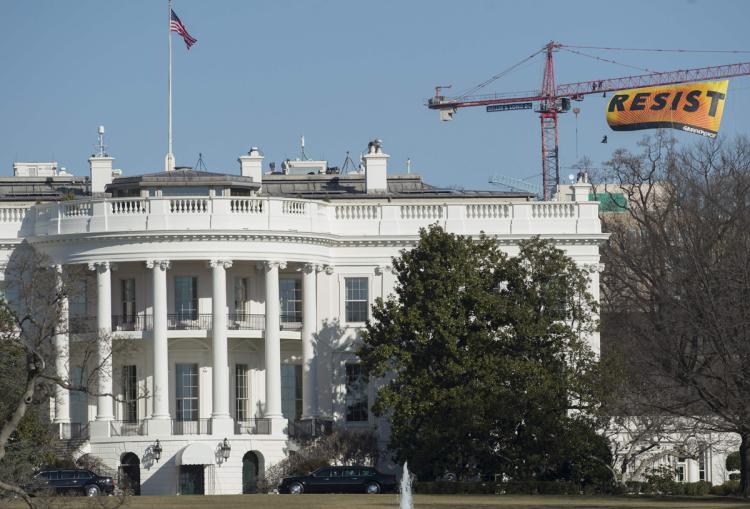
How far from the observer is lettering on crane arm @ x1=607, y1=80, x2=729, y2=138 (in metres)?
160

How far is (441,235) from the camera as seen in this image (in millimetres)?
83688

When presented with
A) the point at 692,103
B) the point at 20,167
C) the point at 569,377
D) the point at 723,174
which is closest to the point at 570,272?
the point at 569,377

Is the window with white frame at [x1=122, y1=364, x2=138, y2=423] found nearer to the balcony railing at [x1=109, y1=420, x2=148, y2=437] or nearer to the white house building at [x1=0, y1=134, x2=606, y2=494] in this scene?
the white house building at [x1=0, y1=134, x2=606, y2=494]

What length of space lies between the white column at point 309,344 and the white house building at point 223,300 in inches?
2.9

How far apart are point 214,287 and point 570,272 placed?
15.4 meters

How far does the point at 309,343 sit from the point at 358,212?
661 centimetres

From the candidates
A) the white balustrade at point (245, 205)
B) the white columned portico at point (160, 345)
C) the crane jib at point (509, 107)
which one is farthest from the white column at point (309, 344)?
the crane jib at point (509, 107)

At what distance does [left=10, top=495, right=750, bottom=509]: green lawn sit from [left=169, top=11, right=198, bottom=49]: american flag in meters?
30.4

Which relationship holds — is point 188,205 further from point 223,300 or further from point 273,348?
point 273,348

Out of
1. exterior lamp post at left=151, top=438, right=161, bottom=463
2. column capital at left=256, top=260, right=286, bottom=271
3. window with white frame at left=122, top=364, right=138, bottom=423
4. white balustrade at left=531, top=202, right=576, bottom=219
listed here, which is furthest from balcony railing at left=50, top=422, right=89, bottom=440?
white balustrade at left=531, top=202, right=576, bottom=219

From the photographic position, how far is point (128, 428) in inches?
3499

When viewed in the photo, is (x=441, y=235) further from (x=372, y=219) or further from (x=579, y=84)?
(x=579, y=84)

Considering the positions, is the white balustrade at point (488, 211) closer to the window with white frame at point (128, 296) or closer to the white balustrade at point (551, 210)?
the white balustrade at point (551, 210)

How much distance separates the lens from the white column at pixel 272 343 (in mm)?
89188
